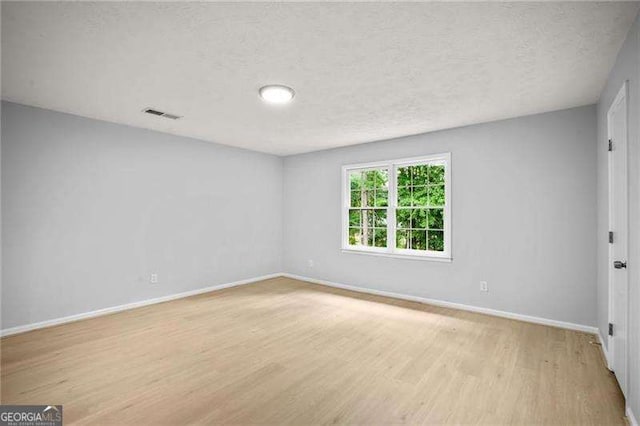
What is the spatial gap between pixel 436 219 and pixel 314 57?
10.5 ft

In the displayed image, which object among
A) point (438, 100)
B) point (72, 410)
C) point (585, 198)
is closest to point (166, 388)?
point (72, 410)

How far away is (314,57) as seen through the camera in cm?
247

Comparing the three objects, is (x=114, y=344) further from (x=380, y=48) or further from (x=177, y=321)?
(x=380, y=48)

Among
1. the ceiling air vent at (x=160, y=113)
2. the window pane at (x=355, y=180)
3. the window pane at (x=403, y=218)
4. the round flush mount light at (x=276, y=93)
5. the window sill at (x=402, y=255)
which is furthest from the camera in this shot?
Answer: the window pane at (x=355, y=180)

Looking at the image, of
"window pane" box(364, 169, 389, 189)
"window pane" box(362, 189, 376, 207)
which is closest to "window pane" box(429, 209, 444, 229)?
"window pane" box(364, 169, 389, 189)

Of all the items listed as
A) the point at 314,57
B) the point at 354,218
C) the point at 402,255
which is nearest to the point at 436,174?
the point at 402,255

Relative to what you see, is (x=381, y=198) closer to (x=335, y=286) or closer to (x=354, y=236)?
(x=354, y=236)

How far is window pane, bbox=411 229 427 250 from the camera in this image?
4852 millimetres

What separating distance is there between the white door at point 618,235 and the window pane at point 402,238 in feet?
8.50

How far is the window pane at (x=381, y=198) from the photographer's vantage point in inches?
209

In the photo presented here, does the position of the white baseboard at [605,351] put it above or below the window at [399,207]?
below

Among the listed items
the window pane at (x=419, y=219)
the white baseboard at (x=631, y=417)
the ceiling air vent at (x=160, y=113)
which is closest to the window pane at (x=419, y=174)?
the window pane at (x=419, y=219)

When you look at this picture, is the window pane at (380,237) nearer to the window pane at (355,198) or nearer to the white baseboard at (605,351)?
the window pane at (355,198)

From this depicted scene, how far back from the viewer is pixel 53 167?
3.77 meters
